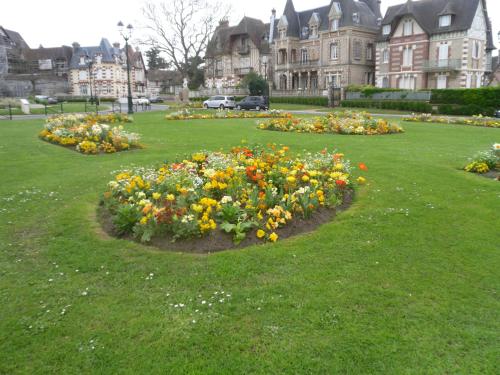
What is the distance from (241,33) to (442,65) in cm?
2908

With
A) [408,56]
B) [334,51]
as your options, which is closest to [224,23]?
[334,51]

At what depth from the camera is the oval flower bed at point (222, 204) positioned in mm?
5379

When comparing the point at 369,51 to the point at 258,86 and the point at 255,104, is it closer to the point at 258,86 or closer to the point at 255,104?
the point at 258,86

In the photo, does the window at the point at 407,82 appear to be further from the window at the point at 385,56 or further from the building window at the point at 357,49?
the building window at the point at 357,49

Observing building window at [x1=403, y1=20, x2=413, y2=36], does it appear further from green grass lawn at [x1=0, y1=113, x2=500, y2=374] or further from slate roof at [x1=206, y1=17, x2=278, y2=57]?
green grass lawn at [x1=0, y1=113, x2=500, y2=374]

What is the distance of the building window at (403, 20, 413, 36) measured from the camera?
43.2 m

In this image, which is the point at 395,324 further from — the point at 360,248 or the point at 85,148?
the point at 85,148

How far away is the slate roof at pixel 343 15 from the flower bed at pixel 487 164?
43.1 metres

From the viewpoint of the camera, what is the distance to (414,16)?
42500mm

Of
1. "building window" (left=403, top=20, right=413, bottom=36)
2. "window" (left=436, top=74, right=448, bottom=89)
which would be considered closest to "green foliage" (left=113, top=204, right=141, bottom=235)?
"window" (left=436, top=74, right=448, bottom=89)

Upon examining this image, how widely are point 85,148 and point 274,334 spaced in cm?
998

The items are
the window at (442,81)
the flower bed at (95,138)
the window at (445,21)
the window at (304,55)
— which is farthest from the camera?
the window at (304,55)

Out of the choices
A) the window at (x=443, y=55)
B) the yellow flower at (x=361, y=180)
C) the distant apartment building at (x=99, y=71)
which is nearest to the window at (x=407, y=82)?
the window at (x=443, y=55)

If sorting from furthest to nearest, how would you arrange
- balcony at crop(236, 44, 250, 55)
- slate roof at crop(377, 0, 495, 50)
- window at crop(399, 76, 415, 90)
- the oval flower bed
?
balcony at crop(236, 44, 250, 55) → window at crop(399, 76, 415, 90) → slate roof at crop(377, 0, 495, 50) → the oval flower bed
